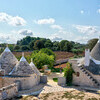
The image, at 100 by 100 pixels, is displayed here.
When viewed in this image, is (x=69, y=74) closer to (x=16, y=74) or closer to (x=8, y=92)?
(x=16, y=74)

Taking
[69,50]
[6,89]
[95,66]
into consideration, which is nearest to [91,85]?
[95,66]

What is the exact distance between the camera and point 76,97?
1370 cm

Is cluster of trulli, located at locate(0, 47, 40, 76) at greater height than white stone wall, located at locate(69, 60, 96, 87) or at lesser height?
greater

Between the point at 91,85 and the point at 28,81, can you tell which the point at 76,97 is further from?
the point at 28,81

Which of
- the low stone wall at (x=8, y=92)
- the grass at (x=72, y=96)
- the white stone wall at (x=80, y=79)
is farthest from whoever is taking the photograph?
the white stone wall at (x=80, y=79)

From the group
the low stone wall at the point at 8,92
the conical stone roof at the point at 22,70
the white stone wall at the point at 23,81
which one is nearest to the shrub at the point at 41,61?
the conical stone roof at the point at 22,70

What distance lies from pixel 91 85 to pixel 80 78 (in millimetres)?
1653

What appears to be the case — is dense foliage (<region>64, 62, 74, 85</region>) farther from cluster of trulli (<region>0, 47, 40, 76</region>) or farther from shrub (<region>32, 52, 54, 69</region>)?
shrub (<region>32, 52, 54, 69</region>)

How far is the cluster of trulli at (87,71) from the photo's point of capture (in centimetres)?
1744

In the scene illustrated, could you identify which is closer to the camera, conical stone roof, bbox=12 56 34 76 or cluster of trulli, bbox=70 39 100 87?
conical stone roof, bbox=12 56 34 76

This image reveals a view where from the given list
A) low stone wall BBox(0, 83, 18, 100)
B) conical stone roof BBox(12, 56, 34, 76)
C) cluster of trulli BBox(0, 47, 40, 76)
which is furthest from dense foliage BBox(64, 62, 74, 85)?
low stone wall BBox(0, 83, 18, 100)

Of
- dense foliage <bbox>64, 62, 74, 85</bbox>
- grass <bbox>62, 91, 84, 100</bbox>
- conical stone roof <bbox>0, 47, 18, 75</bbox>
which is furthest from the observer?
dense foliage <bbox>64, 62, 74, 85</bbox>

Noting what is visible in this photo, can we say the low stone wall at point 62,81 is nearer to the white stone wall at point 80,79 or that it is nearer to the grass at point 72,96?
the white stone wall at point 80,79

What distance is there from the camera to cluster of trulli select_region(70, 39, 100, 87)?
57.2 ft
